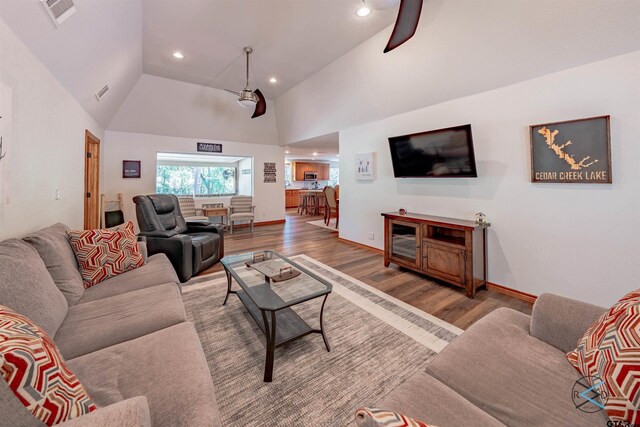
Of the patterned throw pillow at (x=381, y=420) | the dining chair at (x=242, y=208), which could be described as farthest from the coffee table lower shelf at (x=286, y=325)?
the dining chair at (x=242, y=208)

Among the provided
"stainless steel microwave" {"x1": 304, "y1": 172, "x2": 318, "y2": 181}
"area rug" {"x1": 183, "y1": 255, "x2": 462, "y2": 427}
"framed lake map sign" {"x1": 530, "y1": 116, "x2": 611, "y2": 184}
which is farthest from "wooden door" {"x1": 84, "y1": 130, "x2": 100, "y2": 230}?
"stainless steel microwave" {"x1": 304, "y1": 172, "x2": 318, "y2": 181}

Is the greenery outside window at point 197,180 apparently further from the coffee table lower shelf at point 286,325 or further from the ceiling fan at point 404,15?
the ceiling fan at point 404,15

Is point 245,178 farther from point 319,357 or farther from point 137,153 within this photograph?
point 319,357

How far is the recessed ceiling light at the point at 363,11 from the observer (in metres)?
2.79

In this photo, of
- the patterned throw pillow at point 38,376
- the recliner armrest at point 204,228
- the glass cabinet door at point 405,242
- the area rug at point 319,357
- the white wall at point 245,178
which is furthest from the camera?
the white wall at point 245,178

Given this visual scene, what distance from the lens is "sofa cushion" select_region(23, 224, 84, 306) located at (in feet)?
5.24

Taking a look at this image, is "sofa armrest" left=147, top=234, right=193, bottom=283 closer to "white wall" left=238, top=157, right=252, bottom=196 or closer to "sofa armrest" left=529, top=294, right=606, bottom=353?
"sofa armrest" left=529, top=294, right=606, bottom=353

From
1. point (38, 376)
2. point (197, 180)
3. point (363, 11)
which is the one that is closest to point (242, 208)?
point (197, 180)

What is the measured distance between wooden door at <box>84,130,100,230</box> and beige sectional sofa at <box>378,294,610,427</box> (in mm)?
4985

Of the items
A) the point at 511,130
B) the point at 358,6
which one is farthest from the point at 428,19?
the point at 511,130

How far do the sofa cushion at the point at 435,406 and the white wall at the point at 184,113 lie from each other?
6.08 metres

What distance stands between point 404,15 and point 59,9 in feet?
8.66

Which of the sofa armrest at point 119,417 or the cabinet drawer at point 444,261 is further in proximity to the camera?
the cabinet drawer at point 444,261

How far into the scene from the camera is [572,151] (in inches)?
90.7
